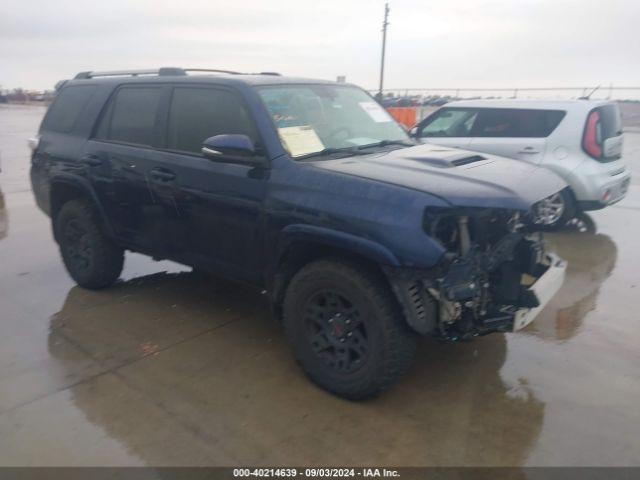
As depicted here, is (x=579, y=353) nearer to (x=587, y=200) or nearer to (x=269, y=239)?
(x=269, y=239)

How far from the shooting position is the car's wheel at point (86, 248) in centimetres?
465

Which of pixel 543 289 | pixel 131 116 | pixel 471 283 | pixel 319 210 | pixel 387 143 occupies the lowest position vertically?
pixel 543 289

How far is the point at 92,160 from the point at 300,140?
2035 mm

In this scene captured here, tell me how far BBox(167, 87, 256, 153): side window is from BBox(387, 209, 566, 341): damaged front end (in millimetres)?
1439

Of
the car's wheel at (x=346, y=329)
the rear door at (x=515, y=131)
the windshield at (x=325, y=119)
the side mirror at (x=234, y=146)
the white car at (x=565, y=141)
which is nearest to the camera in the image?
the car's wheel at (x=346, y=329)

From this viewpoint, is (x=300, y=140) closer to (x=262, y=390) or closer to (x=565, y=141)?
(x=262, y=390)

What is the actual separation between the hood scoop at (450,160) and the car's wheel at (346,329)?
0.88 metres

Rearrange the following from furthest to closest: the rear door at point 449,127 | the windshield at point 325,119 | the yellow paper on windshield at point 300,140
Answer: the rear door at point 449,127 → the windshield at point 325,119 → the yellow paper on windshield at point 300,140

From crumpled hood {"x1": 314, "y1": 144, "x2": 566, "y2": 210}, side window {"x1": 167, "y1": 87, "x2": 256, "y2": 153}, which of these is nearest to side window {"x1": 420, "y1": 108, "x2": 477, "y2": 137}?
crumpled hood {"x1": 314, "y1": 144, "x2": 566, "y2": 210}

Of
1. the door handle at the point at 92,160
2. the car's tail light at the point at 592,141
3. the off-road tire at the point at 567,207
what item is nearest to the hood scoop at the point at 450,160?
the door handle at the point at 92,160

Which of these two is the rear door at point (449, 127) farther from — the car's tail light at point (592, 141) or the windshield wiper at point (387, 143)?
the windshield wiper at point (387, 143)

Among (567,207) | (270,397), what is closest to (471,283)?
(270,397)

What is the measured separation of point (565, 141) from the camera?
6.66 meters

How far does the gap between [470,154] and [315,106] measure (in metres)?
1.15
